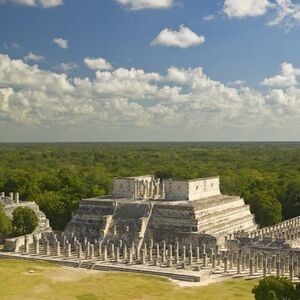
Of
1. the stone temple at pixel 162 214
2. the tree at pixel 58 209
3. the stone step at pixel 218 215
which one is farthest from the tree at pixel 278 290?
the tree at pixel 58 209

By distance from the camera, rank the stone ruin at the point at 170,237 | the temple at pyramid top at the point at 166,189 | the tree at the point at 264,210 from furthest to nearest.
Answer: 1. the tree at the point at 264,210
2. the temple at pyramid top at the point at 166,189
3. the stone ruin at the point at 170,237

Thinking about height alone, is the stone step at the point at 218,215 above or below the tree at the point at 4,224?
above

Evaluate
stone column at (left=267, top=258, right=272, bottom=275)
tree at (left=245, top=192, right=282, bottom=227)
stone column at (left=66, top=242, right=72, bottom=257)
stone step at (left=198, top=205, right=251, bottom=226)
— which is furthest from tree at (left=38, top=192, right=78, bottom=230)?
stone column at (left=267, top=258, right=272, bottom=275)

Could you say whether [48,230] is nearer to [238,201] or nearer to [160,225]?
[160,225]

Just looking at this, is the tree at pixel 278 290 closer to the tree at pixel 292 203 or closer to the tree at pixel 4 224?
the tree at pixel 4 224

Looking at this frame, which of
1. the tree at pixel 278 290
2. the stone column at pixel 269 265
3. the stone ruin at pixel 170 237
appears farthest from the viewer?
the stone ruin at pixel 170 237

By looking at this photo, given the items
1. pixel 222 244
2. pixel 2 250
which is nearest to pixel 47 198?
→ pixel 2 250
